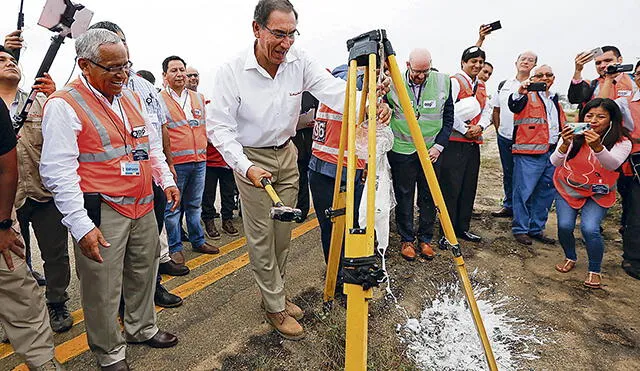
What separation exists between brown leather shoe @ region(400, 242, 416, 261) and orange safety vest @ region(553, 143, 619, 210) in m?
1.65

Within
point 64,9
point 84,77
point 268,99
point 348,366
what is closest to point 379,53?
point 268,99

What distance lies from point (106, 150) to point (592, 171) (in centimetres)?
424

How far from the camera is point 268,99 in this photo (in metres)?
2.77

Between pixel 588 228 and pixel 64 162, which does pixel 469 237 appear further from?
pixel 64 162

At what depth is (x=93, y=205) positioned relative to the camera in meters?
2.24

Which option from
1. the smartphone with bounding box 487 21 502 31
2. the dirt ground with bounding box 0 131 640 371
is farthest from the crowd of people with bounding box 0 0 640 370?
the smartphone with bounding box 487 21 502 31

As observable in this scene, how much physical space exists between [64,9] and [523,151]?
495 centimetres

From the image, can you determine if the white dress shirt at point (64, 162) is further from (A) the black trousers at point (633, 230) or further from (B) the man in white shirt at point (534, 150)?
(A) the black trousers at point (633, 230)

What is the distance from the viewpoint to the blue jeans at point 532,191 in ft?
16.2

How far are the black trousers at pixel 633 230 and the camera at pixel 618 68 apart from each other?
4.43 ft

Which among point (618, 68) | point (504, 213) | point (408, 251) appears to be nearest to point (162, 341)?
point (408, 251)

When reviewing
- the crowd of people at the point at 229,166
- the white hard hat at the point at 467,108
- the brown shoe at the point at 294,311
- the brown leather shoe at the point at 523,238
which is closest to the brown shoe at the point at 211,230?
the crowd of people at the point at 229,166

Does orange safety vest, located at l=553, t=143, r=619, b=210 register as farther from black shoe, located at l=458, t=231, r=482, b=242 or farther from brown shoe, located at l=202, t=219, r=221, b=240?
brown shoe, located at l=202, t=219, r=221, b=240

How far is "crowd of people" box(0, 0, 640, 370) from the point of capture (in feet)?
7.17
